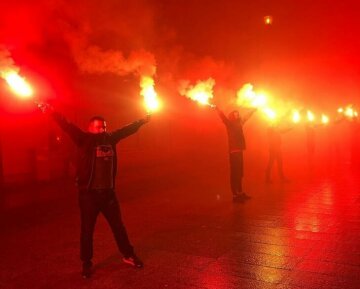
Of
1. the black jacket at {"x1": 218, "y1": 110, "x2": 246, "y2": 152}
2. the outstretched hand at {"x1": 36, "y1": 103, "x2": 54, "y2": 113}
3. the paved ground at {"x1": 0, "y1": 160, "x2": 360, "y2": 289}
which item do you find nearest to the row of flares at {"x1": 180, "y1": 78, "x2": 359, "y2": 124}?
the black jacket at {"x1": 218, "y1": 110, "x2": 246, "y2": 152}

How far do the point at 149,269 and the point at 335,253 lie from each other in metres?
2.41

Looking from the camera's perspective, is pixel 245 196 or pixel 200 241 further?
pixel 245 196

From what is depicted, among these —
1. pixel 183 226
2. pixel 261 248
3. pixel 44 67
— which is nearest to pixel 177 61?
pixel 44 67

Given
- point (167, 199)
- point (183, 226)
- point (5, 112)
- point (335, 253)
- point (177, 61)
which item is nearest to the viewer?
point (335, 253)

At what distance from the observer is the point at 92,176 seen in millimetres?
4355

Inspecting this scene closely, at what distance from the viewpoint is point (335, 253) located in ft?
16.4

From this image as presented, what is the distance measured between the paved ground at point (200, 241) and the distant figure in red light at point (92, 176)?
48 cm

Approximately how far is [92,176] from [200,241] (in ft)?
6.94

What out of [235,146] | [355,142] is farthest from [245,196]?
[355,142]

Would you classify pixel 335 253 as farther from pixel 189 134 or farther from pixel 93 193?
pixel 189 134

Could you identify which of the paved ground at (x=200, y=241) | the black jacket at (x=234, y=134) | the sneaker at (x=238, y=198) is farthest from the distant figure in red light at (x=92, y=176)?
the sneaker at (x=238, y=198)

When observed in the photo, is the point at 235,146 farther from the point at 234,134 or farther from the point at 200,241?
the point at 200,241

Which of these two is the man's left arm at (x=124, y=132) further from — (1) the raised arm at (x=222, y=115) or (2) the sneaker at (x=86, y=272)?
(1) the raised arm at (x=222, y=115)

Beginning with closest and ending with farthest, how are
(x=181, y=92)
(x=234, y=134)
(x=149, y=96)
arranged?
(x=149, y=96) → (x=234, y=134) → (x=181, y=92)
